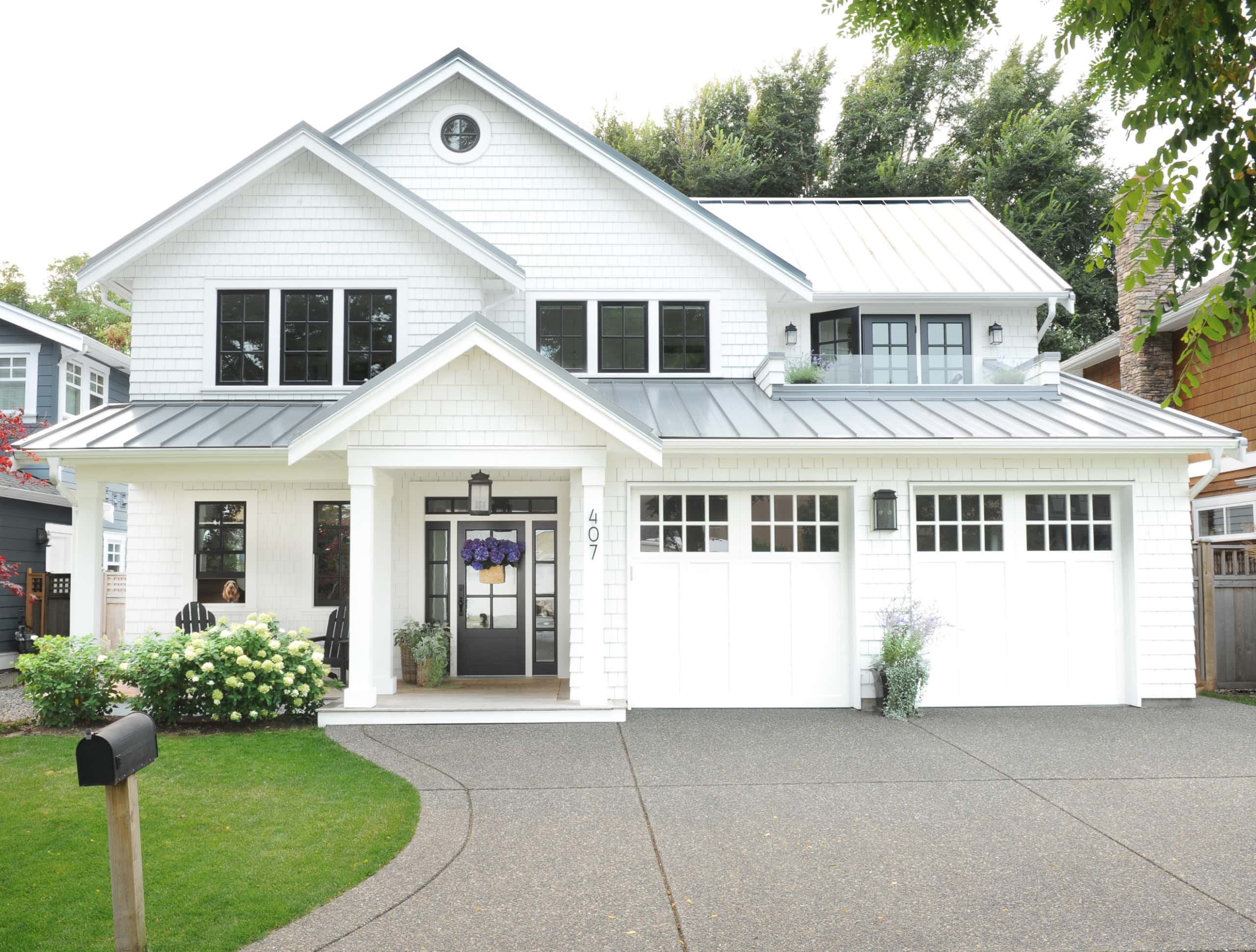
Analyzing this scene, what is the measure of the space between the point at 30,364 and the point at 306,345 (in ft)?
24.9

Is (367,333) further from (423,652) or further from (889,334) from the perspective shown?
(889,334)

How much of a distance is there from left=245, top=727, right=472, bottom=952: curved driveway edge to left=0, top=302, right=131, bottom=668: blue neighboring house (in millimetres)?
10581

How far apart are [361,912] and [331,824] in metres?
1.43

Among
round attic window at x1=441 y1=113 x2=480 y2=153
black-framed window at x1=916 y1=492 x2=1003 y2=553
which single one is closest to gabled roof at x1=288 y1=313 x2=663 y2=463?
black-framed window at x1=916 y1=492 x2=1003 y2=553

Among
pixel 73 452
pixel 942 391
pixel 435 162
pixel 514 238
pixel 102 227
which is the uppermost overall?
pixel 102 227

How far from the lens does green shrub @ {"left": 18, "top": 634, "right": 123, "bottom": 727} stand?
348 inches

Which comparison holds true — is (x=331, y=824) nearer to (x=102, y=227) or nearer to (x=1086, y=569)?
(x=1086, y=569)

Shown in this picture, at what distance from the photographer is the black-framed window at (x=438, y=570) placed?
11.6 m

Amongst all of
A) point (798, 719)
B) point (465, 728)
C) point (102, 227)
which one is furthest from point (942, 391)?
point (102, 227)

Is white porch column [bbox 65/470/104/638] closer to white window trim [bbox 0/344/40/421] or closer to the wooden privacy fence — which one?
white window trim [bbox 0/344/40/421]

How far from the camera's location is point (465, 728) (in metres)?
8.92

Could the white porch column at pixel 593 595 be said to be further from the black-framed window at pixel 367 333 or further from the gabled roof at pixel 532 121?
the gabled roof at pixel 532 121

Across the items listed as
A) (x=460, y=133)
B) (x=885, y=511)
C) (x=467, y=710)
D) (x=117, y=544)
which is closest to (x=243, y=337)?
(x=460, y=133)

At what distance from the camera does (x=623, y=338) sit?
12344mm
